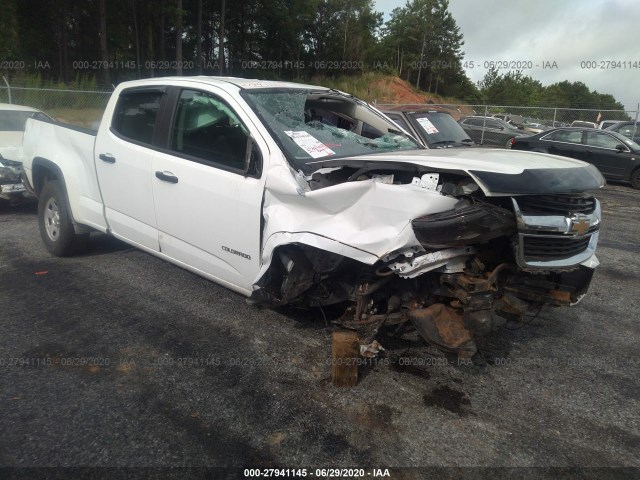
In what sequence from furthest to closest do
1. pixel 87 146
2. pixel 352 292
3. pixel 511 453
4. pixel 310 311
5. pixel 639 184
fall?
1. pixel 639 184
2. pixel 87 146
3. pixel 310 311
4. pixel 352 292
5. pixel 511 453

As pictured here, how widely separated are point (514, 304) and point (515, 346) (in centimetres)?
84

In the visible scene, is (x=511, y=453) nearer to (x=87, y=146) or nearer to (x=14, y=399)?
(x=14, y=399)

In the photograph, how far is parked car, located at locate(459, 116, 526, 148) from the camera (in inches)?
770

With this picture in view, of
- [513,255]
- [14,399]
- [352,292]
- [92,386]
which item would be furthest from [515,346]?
[14,399]

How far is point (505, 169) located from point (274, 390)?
1913mm

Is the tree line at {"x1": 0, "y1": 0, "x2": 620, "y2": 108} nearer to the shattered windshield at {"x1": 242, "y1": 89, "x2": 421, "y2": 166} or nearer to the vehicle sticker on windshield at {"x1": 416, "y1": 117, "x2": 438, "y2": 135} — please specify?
the vehicle sticker on windshield at {"x1": 416, "y1": 117, "x2": 438, "y2": 135}

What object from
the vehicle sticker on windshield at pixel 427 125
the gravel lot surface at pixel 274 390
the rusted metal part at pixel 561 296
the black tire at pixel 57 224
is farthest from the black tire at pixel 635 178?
the black tire at pixel 57 224

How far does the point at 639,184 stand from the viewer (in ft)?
39.9

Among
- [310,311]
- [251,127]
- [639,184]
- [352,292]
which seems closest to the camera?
[352,292]

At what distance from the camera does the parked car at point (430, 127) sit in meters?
8.46

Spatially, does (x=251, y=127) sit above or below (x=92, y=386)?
above

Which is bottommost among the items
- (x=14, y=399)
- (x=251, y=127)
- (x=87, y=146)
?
(x=14, y=399)

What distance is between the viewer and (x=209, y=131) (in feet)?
12.4

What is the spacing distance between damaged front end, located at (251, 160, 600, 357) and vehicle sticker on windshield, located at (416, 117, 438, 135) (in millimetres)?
5702
